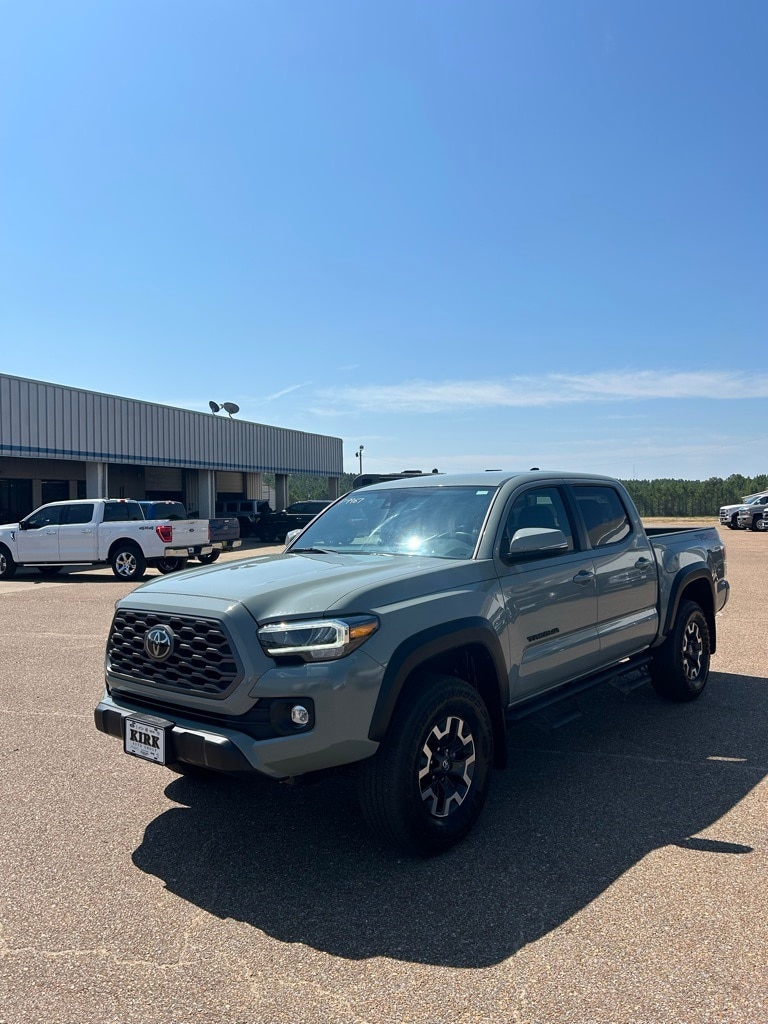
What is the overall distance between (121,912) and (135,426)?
30567mm

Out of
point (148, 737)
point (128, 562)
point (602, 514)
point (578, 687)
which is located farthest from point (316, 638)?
point (128, 562)

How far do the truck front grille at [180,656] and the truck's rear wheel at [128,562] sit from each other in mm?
13934

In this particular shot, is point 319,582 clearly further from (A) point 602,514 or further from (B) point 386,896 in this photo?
(A) point 602,514

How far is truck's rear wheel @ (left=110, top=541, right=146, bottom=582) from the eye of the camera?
57.0 ft

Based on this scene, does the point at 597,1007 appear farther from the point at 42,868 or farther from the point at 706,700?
the point at 706,700

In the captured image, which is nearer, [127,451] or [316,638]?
[316,638]

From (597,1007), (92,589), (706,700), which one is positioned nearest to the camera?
(597,1007)

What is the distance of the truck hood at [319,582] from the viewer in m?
3.54

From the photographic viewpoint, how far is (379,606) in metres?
3.57

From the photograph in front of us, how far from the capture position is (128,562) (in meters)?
17.5

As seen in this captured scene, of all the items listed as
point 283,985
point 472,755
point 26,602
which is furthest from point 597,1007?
point 26,602

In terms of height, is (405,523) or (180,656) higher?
(405,523)

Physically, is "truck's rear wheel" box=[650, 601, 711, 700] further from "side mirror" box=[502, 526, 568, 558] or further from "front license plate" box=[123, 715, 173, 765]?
"front license plate" box=[123, 715, 173, 765]

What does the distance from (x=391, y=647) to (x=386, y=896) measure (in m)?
1.06
